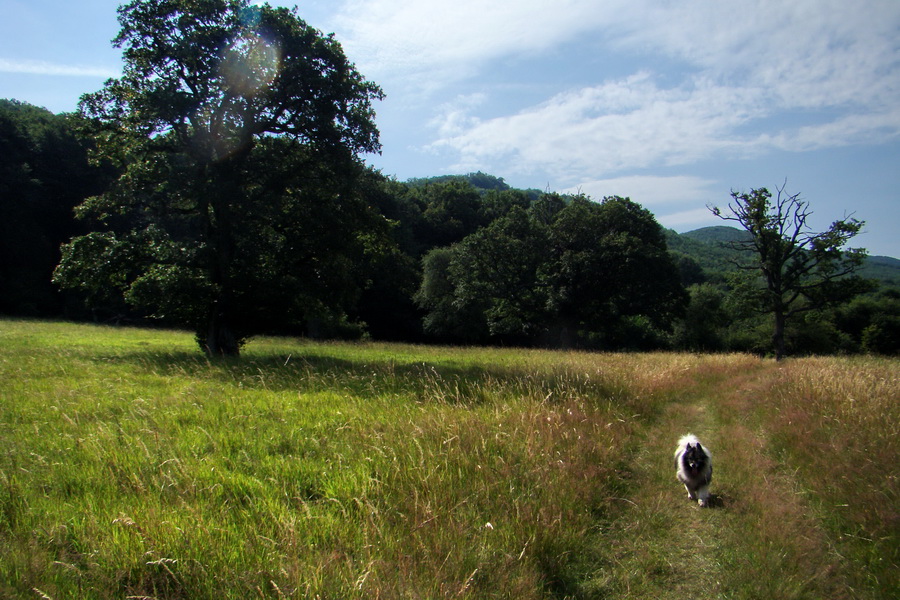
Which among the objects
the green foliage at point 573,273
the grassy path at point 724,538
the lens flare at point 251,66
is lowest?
the grassy path at point 724,538

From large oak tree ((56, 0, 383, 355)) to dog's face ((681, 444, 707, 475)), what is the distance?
1246cm

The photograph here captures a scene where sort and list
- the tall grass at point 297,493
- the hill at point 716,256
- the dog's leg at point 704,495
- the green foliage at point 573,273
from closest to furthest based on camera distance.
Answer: the tall grass at point 297,493
the dog's leg at point 704,495
the hill at point 716,256
the green foliage at point 573,273

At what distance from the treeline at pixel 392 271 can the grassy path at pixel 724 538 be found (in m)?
12.1

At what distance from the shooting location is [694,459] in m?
5.54

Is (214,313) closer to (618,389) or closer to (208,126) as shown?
(208,126)

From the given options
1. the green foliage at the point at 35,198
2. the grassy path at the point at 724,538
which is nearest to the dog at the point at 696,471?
the grassy path at the point at 724,538

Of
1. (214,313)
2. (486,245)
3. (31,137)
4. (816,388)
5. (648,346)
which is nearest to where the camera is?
(816,388)

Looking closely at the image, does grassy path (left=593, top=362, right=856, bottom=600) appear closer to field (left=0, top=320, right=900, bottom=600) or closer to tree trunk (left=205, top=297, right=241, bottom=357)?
field (left=0, top=320, right=900, bottom=600)

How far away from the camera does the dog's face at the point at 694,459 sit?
5.51 meters

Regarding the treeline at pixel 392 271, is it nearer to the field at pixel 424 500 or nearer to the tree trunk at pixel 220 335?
the tree trunk at pixel 220 335

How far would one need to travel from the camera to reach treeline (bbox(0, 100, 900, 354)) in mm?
15930

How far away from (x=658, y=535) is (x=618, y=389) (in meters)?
5.76

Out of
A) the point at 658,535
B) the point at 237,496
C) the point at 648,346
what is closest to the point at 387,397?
the point at 237,496

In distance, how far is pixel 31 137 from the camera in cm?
4209
